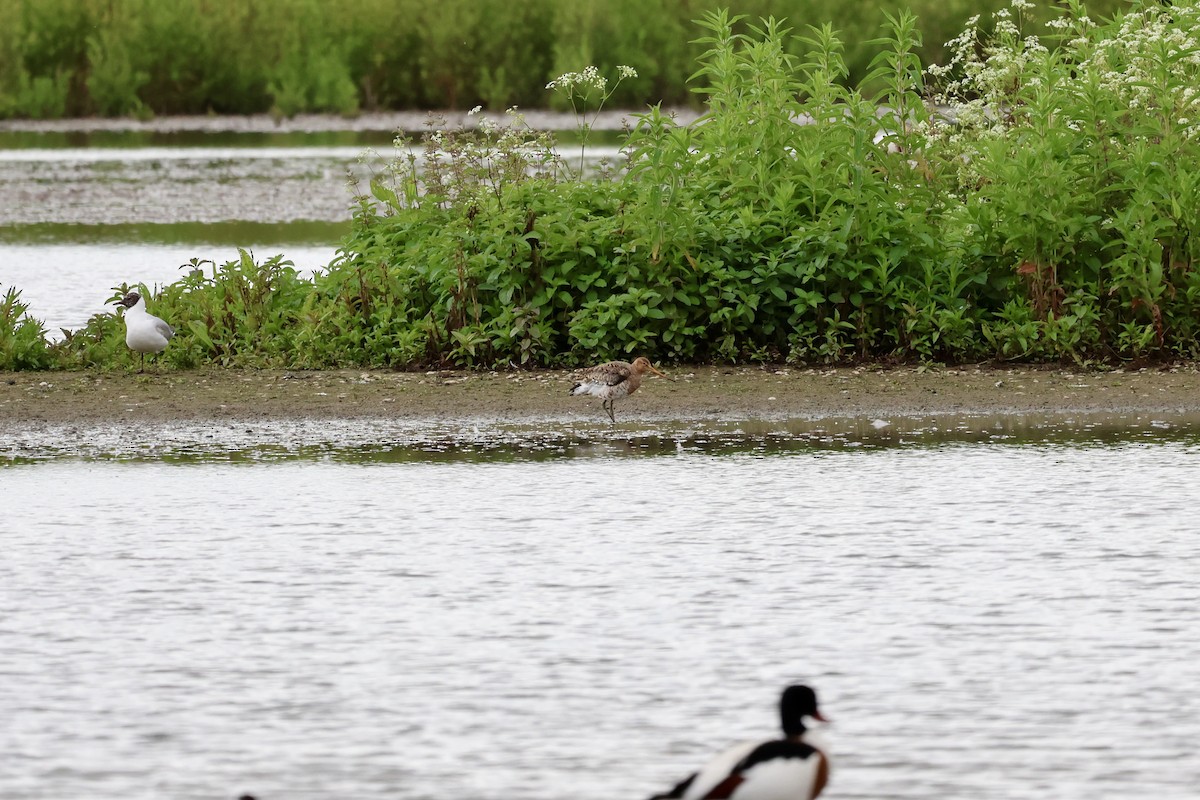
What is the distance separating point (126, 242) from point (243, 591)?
19913mm

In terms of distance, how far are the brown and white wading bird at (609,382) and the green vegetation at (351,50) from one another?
4152cm

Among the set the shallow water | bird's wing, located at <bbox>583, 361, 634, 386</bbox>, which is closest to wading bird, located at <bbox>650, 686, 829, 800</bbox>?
bird's wing, located at <bbox>583, 361, 634, 386</bbox>

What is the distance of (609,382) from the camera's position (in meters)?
13.5

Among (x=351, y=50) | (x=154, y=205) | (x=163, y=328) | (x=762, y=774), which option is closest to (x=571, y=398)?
(x=163, y=328)

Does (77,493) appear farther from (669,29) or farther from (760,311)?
(669,29)

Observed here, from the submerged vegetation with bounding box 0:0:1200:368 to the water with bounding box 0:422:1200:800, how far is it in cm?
213

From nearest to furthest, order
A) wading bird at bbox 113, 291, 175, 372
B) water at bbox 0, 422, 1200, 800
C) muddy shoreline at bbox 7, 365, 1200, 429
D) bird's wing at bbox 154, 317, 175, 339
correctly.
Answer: water at bbox 0, 422, 1200, 800
muddy shoreline at bbox 7, 365, 1200, 429
wading bird at bbox 113, 291, 175, 372
bird's wing at bbox 154, 317, 175, 339

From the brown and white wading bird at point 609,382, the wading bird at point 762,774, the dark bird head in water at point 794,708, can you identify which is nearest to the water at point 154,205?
the brown and white wading bird at point 609,382

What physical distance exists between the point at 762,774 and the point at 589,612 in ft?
9.59

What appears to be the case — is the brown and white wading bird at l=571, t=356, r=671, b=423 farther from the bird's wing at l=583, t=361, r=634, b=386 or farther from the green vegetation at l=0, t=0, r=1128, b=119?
the green vegetation at l=0, t=0, r=1128, b=119

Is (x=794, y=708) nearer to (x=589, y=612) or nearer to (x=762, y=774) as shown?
(x=762, y=774)

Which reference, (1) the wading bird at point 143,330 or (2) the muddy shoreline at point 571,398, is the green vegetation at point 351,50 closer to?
(1) the wading bird at point 143,330

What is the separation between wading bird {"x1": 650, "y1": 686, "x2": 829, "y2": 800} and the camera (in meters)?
5.82

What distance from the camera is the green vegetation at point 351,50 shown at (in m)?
55.8
